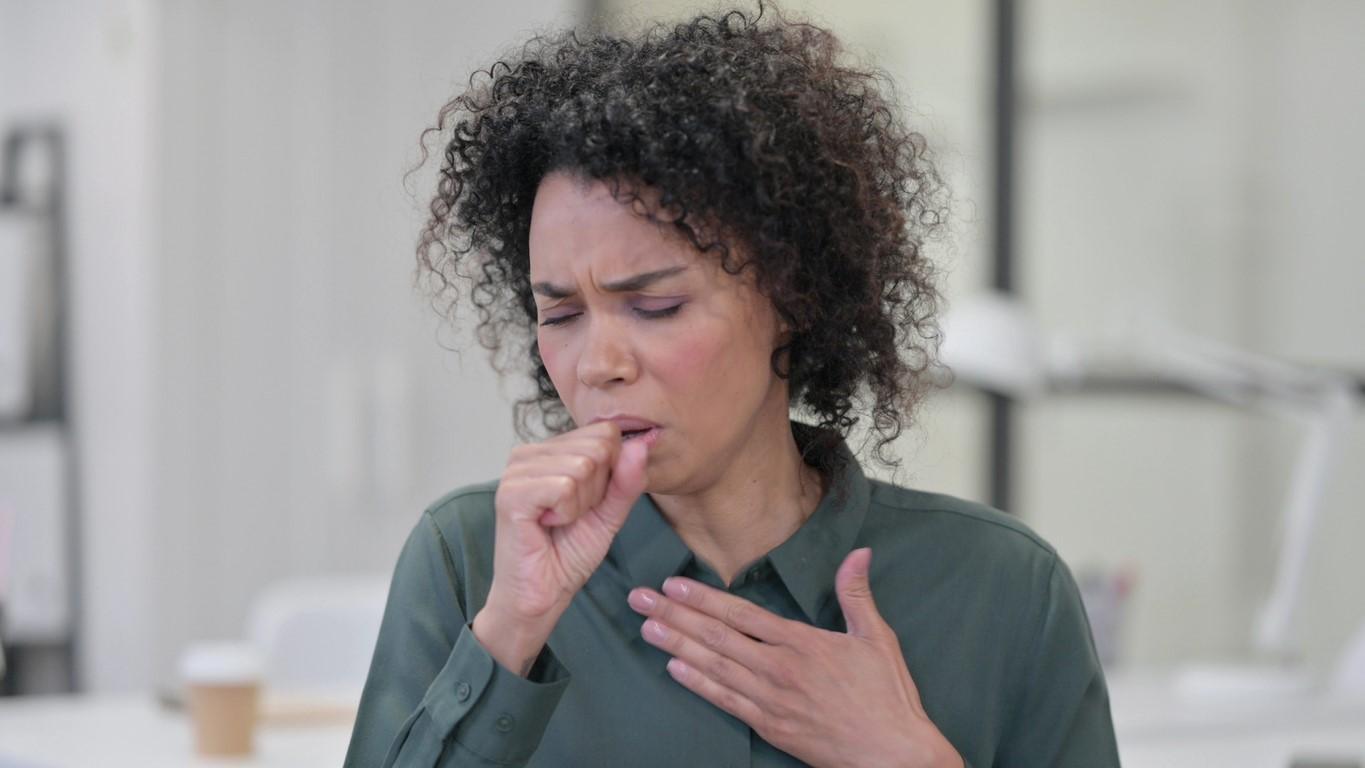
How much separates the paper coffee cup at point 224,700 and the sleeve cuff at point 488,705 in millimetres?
796

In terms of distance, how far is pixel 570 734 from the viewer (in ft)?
4.09

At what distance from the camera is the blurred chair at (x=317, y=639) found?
2.81 metres

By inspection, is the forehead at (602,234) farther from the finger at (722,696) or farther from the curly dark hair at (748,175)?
the finger at (722,696)

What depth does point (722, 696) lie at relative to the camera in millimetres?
1243

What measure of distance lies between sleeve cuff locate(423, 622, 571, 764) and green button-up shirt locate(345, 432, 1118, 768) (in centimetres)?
2

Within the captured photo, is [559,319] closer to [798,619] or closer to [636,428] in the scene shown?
[636,428]

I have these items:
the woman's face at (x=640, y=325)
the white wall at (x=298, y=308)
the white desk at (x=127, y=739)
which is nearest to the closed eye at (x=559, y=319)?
the woman's face at (x=640, y=325)

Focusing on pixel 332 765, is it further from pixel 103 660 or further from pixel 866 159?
pixel 103 660

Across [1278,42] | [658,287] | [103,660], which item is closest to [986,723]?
[658,287]

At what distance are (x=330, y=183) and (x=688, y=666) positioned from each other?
281cm

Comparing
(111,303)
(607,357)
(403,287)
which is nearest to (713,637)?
(607,357)

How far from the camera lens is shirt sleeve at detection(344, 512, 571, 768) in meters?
1.16

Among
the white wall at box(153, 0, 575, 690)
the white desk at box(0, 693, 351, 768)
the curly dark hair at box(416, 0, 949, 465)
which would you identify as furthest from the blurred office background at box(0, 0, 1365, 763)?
the curly dark hair at box(416, 0, 949, 465)

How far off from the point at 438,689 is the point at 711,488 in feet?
0.91
